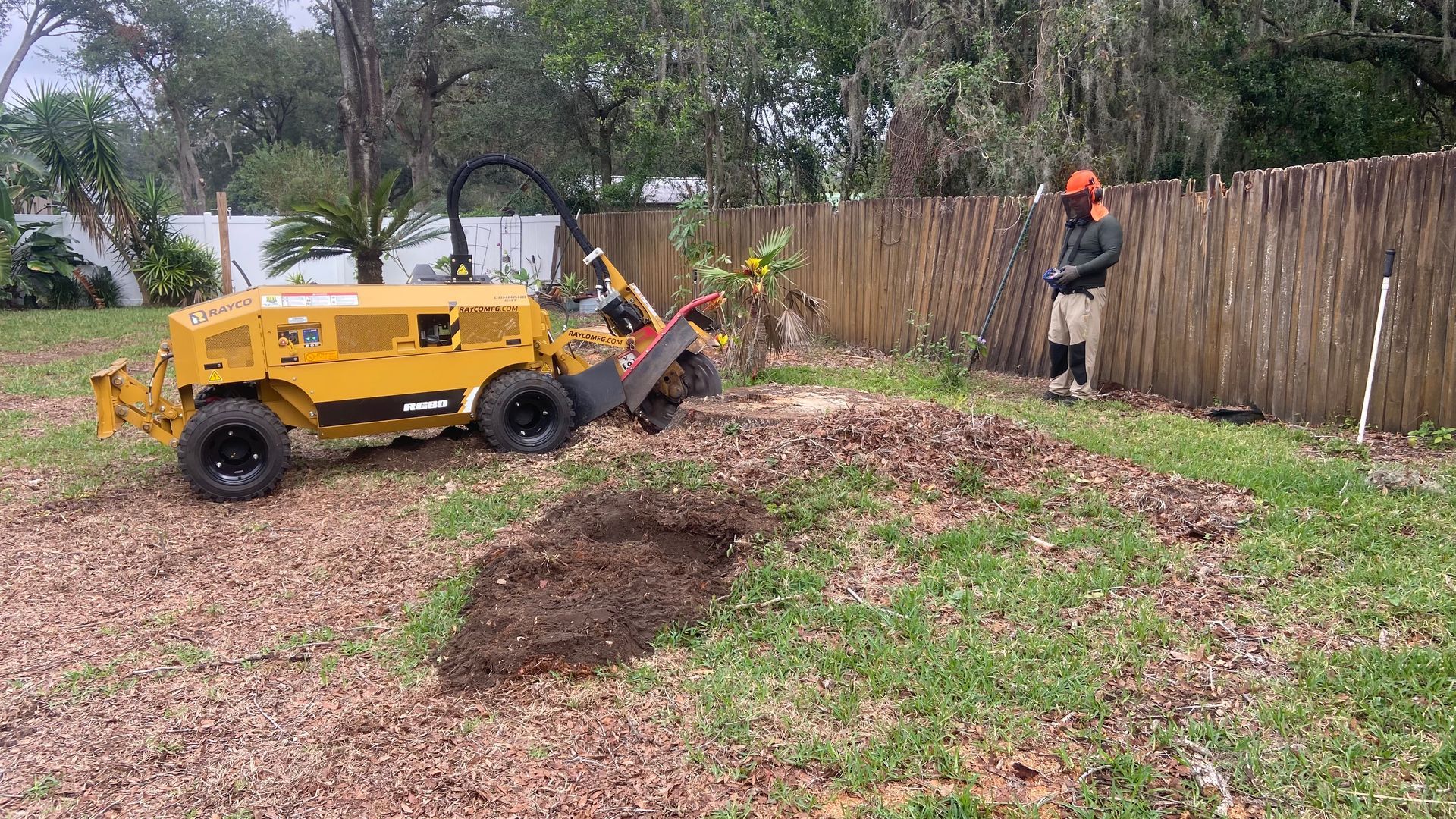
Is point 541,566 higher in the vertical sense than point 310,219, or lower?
lower

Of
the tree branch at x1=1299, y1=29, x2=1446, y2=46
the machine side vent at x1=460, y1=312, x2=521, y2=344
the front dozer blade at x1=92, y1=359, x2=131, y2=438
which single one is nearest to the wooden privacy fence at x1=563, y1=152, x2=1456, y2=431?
the machine side vent at x1=460, y1=312, x2=521, y2=344

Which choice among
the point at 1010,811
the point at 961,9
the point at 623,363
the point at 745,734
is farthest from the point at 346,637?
the point at 961,9

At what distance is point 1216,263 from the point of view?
7.28m

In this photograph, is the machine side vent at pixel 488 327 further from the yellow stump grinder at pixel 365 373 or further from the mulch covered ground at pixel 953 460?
the mulch covered ground at pixel 953 460

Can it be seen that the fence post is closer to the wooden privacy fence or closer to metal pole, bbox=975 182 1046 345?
the wooden privacy fence

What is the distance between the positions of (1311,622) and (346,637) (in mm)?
3716

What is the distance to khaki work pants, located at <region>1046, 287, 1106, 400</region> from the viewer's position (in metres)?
7.72

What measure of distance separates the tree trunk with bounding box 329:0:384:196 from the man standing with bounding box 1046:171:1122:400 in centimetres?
1159

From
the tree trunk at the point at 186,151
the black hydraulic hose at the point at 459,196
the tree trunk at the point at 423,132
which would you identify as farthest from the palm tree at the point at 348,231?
the tree trunk at the point at 186,151

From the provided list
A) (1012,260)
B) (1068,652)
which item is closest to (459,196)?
(1012,260)

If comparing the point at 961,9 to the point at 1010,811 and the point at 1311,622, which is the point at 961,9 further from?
the point at 1010,811

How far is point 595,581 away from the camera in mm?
4145

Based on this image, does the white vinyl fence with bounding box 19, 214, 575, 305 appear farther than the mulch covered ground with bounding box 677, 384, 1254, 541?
Yes

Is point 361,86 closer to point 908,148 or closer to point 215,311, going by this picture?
point 908,148
